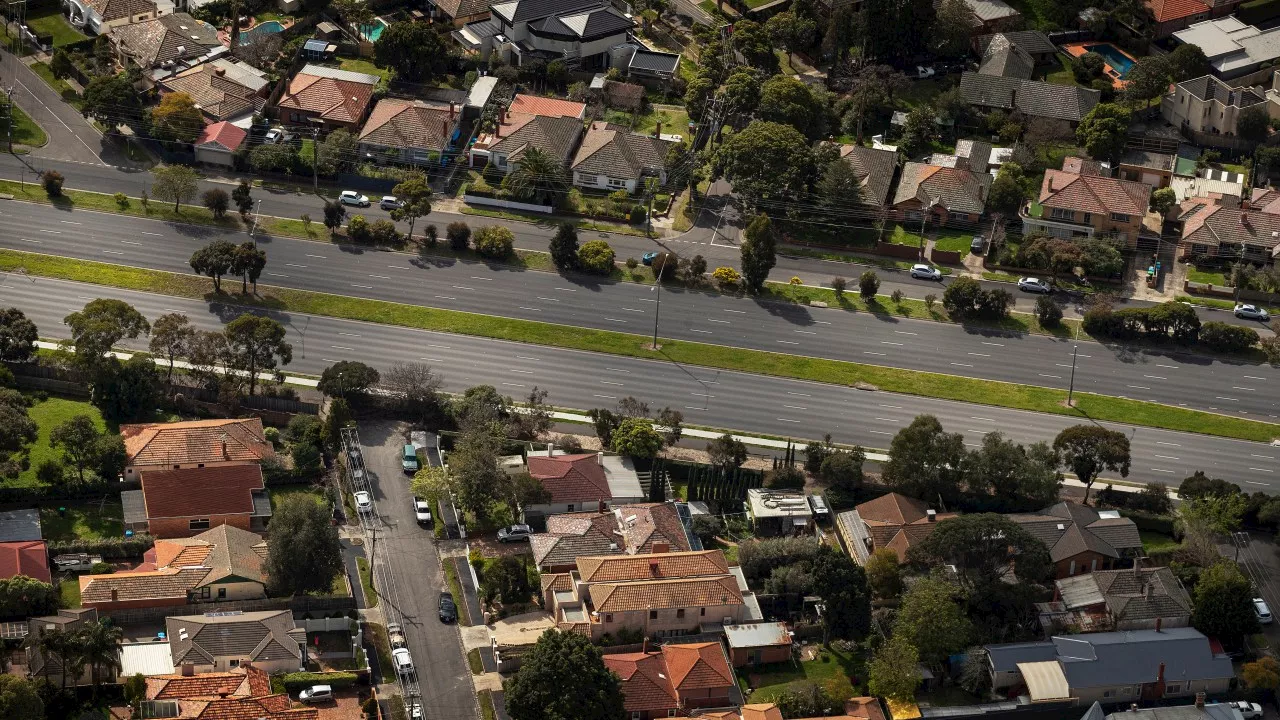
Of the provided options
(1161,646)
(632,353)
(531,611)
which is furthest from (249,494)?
(1161,646)

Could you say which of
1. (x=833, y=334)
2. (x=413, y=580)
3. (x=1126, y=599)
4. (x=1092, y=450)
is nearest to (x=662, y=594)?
(x=413, y=580)

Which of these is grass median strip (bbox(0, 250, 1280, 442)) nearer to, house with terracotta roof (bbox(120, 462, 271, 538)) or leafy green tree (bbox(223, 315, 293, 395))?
leafy green tree (bbox(223, 315, 293, 395))

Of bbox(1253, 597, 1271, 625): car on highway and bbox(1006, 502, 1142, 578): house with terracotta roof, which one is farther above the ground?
bbox(1006, 502, 1142, 578): house with terracotta roof

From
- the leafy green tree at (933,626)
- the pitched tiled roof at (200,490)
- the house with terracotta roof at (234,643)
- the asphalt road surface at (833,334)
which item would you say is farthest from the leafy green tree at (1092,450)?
the pitched tiled roof at (200,490)

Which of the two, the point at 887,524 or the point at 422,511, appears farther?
the point at 887,524

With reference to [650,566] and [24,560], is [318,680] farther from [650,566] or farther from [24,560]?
[650,566]

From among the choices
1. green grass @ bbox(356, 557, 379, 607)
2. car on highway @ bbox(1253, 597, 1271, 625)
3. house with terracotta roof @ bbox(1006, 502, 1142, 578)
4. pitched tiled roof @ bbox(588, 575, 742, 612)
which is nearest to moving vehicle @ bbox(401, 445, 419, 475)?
green grass @ bbox(356, 557, 379, 607)

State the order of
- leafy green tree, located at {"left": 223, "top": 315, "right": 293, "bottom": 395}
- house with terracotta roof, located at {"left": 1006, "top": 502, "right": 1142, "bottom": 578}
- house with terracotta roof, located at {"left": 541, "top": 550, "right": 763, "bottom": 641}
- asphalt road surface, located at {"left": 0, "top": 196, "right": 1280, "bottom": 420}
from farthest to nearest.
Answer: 1. asphalt road surface, located at {"left": 0, "top": 196, "right": 1280, "bottom": 420}
2. leafy green tree, located at {"left": 223, "top": 315, "right": 293, "bottom": 395}
3. house with terracotta roof, located at {"left": 1006, "top": 502, "right": 1142, "bottom": 578}
4. house with terracotta roof, located at {"left": 541, "top": 550, "right": 763, "bottom": 641}
